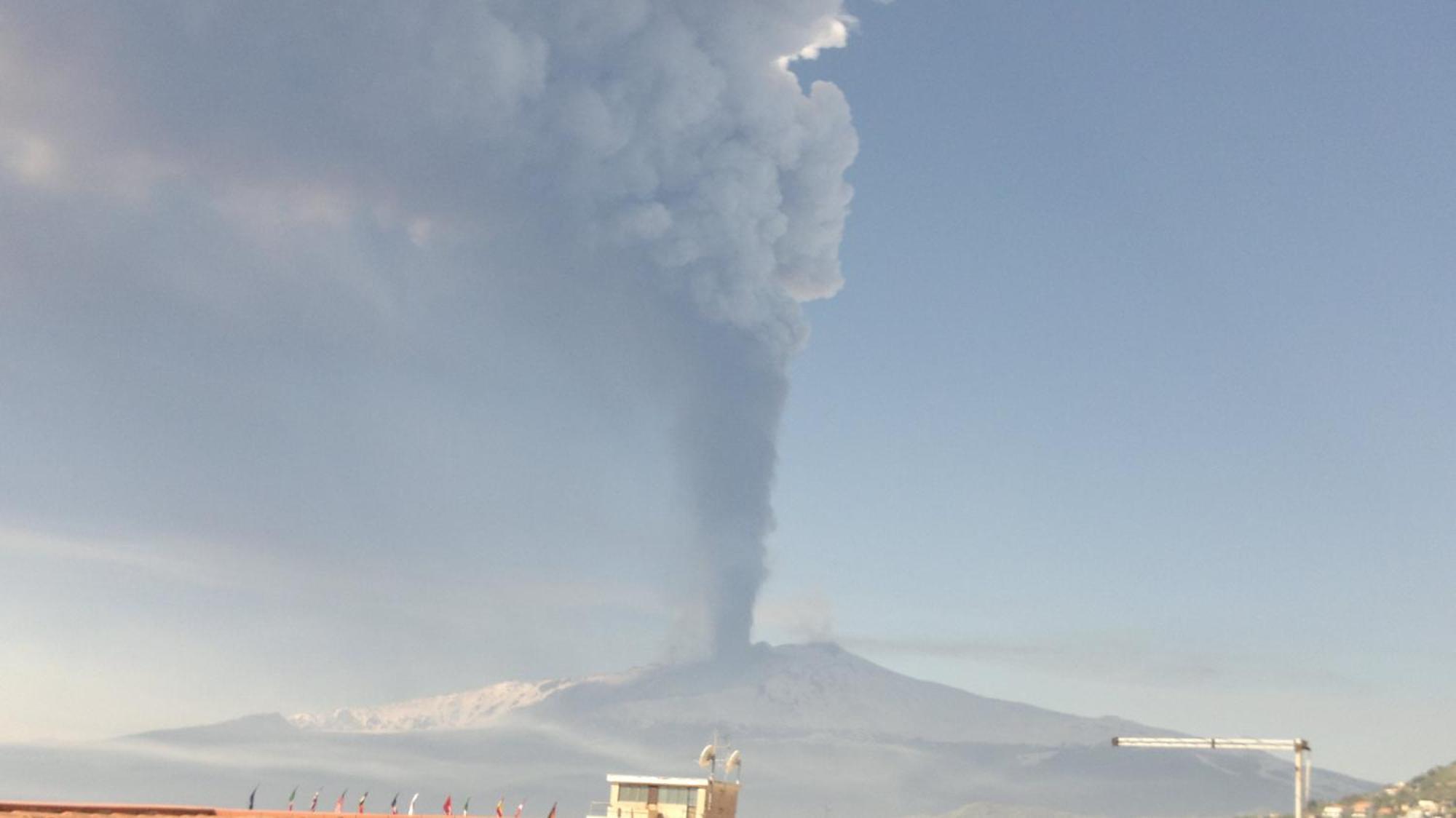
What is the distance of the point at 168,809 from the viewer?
281ft

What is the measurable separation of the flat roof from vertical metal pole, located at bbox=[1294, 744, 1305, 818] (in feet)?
144

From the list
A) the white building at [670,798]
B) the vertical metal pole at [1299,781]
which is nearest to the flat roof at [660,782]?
the white building at [670,798]

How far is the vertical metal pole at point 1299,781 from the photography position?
325 feet

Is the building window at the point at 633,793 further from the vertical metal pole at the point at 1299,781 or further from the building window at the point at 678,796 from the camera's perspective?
the vertical metal pole at the point at 1299,781

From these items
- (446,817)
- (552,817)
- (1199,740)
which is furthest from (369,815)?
(1199,740)

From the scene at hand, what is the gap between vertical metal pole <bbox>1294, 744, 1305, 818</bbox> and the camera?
99.1m

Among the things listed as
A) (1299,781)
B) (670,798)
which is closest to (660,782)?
(670,798)

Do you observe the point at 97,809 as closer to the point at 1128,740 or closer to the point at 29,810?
the point at 29,810

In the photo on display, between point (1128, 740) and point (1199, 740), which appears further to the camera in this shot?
point (1128, 740)

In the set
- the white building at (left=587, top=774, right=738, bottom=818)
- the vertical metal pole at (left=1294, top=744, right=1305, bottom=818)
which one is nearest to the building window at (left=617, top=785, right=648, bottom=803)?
the white building at (left=587, top=774, right=738, bottom=818)

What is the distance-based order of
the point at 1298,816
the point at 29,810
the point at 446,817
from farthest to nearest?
1. the point at 1298,816
2. the point at 446,817
3. the point at 29,810

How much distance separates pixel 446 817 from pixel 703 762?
717 inches

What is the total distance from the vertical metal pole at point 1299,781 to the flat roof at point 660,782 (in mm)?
43798

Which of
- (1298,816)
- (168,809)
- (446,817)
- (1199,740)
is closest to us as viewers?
(168,809)
